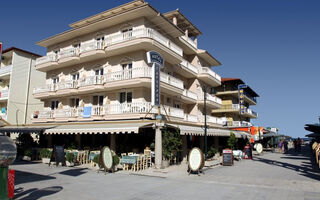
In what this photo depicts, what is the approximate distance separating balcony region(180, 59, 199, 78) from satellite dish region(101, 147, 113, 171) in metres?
13.3

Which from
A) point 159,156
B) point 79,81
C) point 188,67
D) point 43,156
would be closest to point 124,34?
point 79,81

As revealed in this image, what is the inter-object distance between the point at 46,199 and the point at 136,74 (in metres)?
12.3

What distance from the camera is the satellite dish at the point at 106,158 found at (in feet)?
47.3

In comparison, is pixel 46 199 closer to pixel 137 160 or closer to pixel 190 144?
pixel 137 160

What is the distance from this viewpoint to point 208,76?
2958cm

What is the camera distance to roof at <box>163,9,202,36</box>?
88.6ft

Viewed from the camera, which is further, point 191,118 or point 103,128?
point 191,118

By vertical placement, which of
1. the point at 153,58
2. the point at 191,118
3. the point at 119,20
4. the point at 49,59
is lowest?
the point at 191,118

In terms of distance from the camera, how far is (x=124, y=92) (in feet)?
70.1

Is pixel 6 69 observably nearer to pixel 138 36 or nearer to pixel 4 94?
pixel 4 94

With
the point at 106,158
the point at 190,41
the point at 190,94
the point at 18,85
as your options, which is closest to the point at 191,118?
the point at 190,94

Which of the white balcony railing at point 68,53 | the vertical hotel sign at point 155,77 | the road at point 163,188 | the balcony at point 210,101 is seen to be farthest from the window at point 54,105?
the balcony at point 210,101

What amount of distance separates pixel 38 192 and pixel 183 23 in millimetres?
24018

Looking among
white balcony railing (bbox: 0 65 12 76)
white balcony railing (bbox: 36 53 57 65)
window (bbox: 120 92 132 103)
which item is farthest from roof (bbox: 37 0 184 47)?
white balcony railing (bbox: 0 65 12 76)
